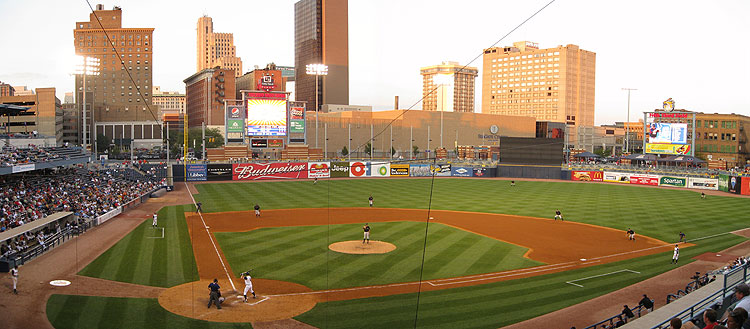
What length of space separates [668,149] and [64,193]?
65.5 meters

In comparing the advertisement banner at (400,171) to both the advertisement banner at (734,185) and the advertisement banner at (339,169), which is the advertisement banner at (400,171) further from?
the advertisement banner at (734,185)

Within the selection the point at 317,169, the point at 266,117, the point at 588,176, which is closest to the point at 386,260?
the point at 317,169

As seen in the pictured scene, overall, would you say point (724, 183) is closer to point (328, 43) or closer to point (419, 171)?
point (419, 171)

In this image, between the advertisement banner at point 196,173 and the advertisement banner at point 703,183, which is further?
the advertisement banner at point 196,173

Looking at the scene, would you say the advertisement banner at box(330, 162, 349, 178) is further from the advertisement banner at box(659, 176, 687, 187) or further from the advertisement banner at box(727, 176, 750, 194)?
the advertisement banner at box(727, 176, 750, 194)

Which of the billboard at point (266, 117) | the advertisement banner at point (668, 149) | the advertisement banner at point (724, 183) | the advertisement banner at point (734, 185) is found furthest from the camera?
the billboard at point (266, 117)

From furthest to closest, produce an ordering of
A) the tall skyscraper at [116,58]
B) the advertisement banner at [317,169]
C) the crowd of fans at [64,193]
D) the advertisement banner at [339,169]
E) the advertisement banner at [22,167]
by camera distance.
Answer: the tall skyscraper at [116,58], the advertisement banner at [339,169], the advertisement banner at [317,169], the advertisement banner at [22,167], the crowd of fans at [64,193]

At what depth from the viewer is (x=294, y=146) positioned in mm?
70000

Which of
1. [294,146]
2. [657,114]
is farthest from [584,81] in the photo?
[294,146]

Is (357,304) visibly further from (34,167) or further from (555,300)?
(34,167)

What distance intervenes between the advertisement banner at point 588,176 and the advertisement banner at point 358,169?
1127 inches

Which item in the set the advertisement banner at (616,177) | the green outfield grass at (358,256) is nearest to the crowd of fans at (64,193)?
the green outfield grass at (358,256)

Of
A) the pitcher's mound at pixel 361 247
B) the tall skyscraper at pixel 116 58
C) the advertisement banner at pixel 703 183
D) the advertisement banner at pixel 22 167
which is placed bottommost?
the pitcher's mound at pixel 361 247

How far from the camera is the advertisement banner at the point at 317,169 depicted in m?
65.6
